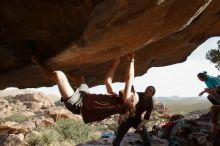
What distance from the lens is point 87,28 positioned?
6.87 m

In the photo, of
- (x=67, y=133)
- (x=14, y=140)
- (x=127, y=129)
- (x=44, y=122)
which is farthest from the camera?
(x=44, y=122)

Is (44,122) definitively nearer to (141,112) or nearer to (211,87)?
(141,112)

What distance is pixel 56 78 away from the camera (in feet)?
27.3

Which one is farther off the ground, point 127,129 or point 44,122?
point 44,122

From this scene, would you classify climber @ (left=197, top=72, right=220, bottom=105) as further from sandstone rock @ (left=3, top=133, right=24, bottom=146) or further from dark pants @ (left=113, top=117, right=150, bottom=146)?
sandstone rock @ (left=3, top=133, right=24, bottom=146)

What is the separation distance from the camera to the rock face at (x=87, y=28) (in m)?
6.45

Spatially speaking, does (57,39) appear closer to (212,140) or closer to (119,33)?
(119,33)

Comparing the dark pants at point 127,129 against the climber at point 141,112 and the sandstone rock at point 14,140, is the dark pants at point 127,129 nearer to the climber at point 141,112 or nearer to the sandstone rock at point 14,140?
the climber at point 141,112

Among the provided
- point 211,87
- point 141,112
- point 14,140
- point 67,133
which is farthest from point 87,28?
point 67,133

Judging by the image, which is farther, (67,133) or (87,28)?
(67,133)

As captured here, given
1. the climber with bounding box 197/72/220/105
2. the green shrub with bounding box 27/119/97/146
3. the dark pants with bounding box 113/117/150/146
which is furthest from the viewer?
the green shrub with bounding box 27/119/97/146

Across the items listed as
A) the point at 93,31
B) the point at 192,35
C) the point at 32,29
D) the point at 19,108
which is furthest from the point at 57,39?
the point at 19,108

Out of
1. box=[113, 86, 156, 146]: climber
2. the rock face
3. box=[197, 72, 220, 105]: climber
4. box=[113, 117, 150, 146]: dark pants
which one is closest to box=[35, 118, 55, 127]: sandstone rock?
box=[113, 117, 150, 146]: dark pants

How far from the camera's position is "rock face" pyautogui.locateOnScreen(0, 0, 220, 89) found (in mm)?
6449
